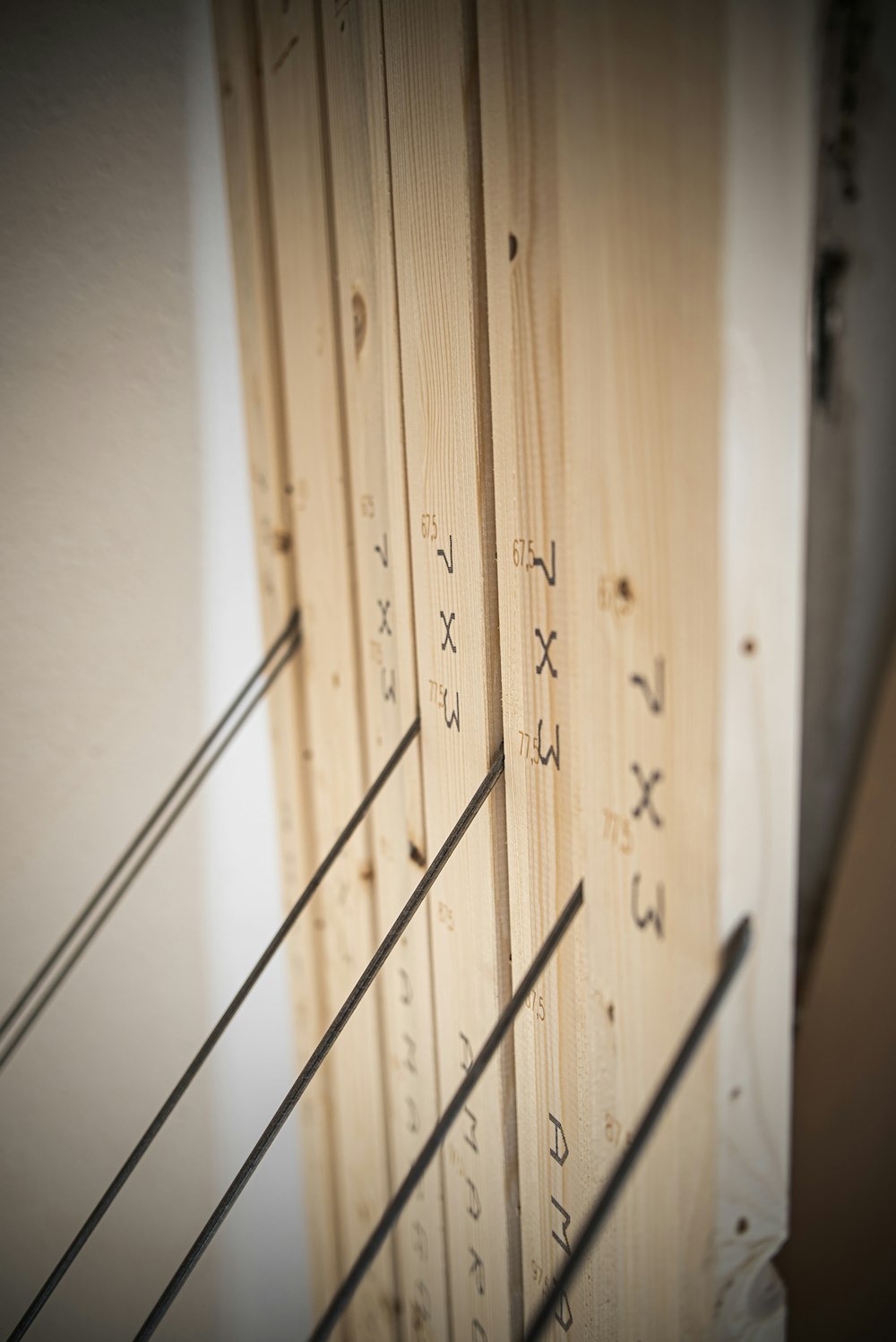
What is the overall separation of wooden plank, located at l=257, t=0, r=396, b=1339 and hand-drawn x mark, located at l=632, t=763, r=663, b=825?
19.4 inches

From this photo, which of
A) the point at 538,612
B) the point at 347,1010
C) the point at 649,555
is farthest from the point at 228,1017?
the point at 649,555

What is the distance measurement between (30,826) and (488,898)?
675 mm

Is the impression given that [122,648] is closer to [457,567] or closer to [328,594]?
[328,594]

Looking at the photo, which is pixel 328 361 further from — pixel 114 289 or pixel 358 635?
Answer: pixel 114 289

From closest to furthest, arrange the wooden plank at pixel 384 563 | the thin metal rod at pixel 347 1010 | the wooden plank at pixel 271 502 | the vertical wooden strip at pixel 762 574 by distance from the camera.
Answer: the vertical wooden strip at pixel 762 574 < the thin metal rod at pixel 347 1010 < the wooden plank at pixel 384 563 < the wooden plank at pixel 271 502

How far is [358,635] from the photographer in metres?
0.92

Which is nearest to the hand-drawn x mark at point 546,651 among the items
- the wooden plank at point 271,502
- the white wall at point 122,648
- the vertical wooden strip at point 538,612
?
the vertical wooden strip at point 538,612

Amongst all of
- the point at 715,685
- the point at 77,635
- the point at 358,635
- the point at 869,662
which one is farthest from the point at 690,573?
the point at 77,635

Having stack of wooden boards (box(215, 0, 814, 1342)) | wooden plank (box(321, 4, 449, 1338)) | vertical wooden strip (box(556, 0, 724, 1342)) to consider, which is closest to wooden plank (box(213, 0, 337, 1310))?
stack of wooden boards (box(215, 0, 814, 1342))

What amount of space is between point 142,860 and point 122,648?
0.27 metres

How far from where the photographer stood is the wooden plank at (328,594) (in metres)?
0.85

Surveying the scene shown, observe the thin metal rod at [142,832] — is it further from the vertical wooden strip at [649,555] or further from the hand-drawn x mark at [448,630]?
the vertical wooden strip at [649,555]

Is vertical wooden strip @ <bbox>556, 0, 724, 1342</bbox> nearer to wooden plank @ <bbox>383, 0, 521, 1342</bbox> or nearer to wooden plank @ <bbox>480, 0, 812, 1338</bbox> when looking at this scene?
wooden plank @ <bbox>480, 0, 812, 1338</bbox>

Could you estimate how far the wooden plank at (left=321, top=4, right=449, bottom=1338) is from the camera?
0.72m
